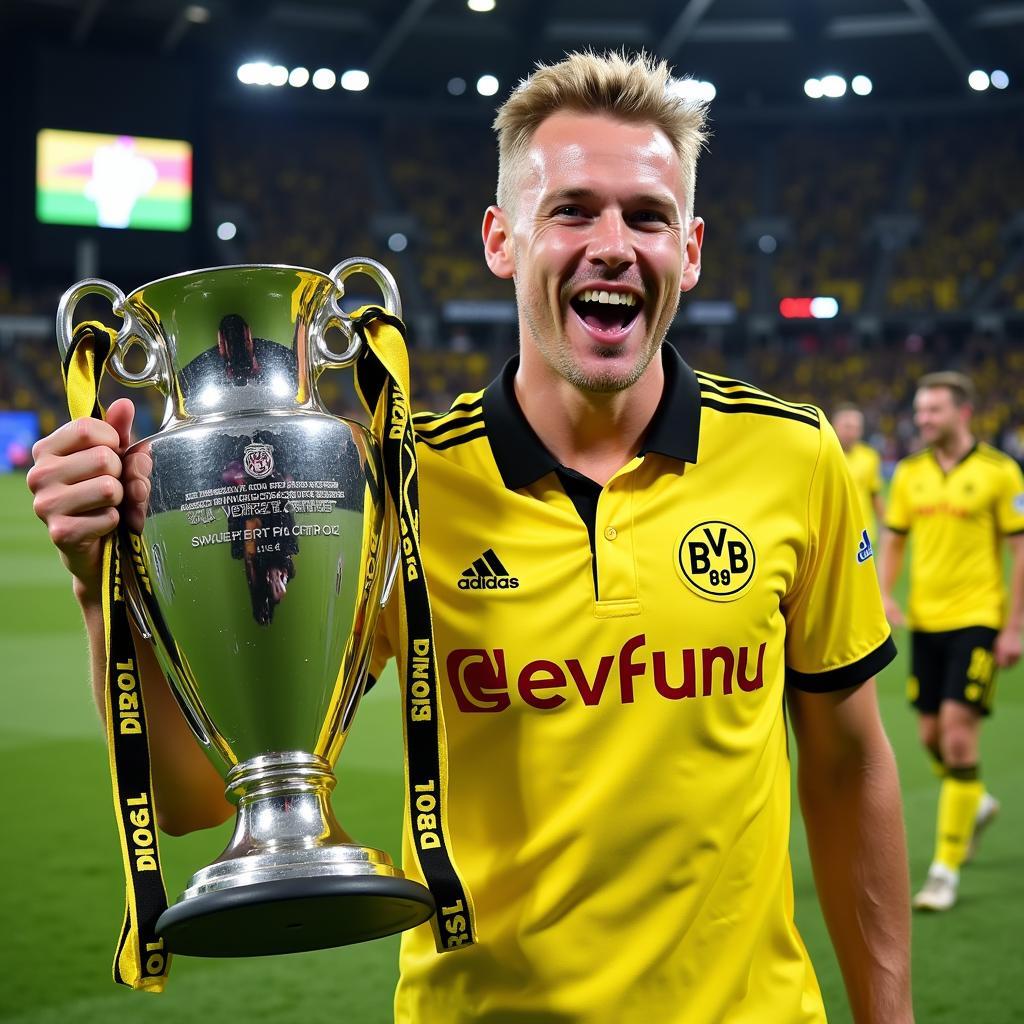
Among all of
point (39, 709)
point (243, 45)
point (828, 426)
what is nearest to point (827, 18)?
point (243, 45)

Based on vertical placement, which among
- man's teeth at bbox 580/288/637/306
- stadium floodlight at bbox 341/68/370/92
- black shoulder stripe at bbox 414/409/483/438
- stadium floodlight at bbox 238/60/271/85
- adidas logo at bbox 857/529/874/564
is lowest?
adidas logo at bbox 857/529/874/564

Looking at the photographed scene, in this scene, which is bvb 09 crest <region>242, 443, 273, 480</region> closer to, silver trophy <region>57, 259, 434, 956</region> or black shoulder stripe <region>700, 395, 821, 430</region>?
silver trophy <region>57, 259, 434, 956</region>

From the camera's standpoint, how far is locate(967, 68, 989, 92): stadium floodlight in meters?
32.4

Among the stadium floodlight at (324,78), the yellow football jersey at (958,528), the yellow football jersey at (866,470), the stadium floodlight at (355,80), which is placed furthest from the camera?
the stadium floodlight at (355,80)

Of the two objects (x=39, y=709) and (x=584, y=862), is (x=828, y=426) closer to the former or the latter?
(x=584, y=862)

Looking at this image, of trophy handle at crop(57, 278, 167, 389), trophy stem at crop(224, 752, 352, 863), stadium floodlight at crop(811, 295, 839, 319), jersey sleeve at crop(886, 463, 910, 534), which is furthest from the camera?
stadium floodlight at crop(811, 295, 839, 319)

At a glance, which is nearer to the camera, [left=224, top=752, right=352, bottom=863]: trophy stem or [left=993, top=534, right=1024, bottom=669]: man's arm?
[left=224, top=752, right=352, bottom=863]: trophy stem

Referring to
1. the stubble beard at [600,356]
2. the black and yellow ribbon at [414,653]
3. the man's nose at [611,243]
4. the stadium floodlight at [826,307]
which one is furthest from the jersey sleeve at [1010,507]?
the stadium floodlight at [826,307]

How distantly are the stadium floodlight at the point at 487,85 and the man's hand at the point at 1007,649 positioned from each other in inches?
1174

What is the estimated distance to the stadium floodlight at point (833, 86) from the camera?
112 ft

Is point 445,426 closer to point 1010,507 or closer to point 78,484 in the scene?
point 78,484

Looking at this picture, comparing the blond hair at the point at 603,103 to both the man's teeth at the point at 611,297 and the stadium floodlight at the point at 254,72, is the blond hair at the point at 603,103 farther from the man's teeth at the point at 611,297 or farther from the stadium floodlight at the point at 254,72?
the stadium floodlight at the point at 254,72

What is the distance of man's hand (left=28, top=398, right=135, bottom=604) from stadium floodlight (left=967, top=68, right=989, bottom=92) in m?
34.2

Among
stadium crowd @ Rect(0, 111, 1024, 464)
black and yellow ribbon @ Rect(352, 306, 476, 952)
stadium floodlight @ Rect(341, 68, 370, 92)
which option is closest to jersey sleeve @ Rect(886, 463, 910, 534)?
black and yellow ribbon @ Rect(352, 306, 476, 952)
